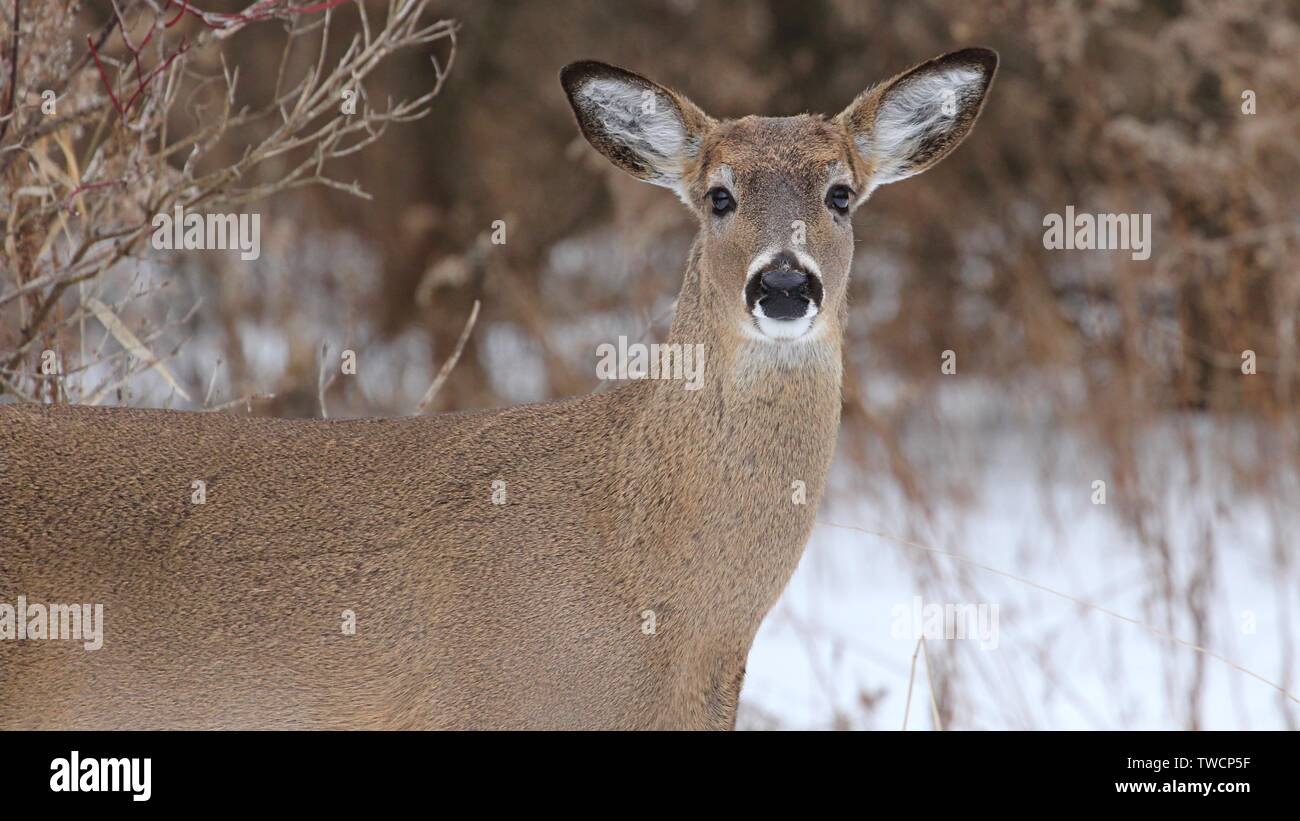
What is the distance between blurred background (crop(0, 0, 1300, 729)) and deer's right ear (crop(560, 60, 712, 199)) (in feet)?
3.53

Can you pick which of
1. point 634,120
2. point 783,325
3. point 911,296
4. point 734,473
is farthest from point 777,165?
point 911,296

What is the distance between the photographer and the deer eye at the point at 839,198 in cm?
415

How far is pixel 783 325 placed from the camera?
12.3 ft

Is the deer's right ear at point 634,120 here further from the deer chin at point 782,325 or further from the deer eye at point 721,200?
the deer chin at point 782,325

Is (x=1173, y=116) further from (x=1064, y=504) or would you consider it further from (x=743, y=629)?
(x=743, y=629)

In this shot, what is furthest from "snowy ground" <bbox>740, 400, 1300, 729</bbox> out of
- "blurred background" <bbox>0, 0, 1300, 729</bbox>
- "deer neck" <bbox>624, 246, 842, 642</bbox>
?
"deer neck" <bbox>624, 246, 842, 642</bbox>


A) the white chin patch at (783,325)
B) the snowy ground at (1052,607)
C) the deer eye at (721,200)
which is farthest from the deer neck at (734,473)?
the snowy ground at (1052,607)

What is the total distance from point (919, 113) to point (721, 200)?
0.62 meters

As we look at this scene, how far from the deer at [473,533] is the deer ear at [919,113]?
6 cm

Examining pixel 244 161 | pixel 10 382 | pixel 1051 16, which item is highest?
pixel 1051 16

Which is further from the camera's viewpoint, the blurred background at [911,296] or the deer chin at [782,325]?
the blurred background at [911,296]
